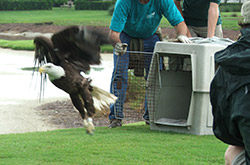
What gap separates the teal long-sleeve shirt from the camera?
19.4 ft

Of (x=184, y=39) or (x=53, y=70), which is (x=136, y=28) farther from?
(x=53, y=70)

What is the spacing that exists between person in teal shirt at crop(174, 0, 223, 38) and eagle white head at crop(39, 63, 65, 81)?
2.81 meters

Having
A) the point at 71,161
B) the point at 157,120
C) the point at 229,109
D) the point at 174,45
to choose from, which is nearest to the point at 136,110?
the point at 157,120

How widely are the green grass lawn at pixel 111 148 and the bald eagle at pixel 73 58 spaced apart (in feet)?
3.36

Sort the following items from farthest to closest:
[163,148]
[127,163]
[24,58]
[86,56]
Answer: [24,58] → [163,148] → [127,163] → [86,56]

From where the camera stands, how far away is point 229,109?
278cm

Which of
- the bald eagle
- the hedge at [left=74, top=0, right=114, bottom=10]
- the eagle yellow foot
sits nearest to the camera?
the eagle yellow foot

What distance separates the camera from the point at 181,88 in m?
6.43

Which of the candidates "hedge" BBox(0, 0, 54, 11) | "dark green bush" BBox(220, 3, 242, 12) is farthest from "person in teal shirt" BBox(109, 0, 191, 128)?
"hedge" BBox(0, 0, 54, 11)

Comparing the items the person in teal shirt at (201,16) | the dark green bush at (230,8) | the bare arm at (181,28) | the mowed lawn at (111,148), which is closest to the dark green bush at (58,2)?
the dark green bush at (230,8)

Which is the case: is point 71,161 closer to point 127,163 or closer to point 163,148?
point 127,163

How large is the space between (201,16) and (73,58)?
9.90 feet

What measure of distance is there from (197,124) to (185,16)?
57.4 inches

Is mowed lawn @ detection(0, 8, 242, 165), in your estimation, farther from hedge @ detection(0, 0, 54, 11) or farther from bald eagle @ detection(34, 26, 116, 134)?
hedge @ detection(0, 0, 54, 11)
